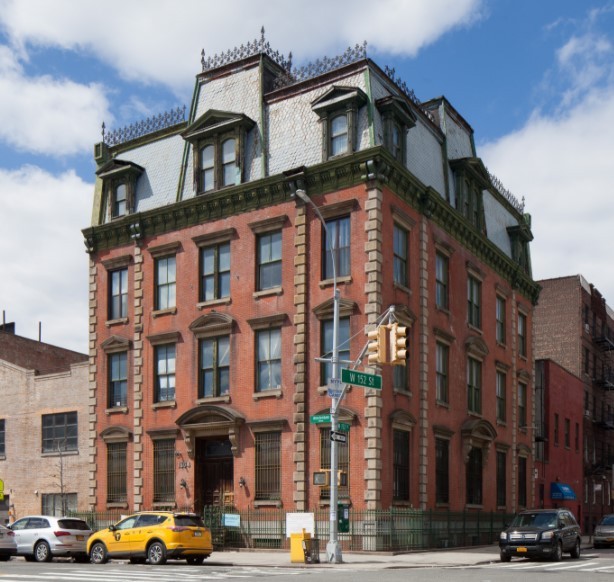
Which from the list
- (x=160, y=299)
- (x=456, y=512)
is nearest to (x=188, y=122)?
(x=160, y=299)

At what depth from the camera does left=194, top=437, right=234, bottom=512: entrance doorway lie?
121ft

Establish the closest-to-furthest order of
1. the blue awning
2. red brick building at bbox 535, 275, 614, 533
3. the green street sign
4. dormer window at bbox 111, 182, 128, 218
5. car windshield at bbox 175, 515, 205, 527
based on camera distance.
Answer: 1. the green street sign
2. car windshield at bbox 175, 515, 205, 527
3. dormer window at bbox 111, 182, 128, 218
4. the blue awning
5. red brick building at bbox 535, 275, 614, 533

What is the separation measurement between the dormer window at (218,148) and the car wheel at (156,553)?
50.6 ft

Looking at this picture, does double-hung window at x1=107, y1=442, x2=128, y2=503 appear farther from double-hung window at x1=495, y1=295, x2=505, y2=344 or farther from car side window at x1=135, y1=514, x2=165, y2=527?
double-hung window at x1=495, y1=295, x2=505, y2=344

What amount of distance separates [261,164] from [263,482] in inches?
486

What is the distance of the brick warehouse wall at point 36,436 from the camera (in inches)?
1804

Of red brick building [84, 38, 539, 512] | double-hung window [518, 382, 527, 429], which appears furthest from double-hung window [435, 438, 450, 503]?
double-hung window [518, 382, 527, 429]

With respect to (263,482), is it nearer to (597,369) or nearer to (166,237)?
(166,237)

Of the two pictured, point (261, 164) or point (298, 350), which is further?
point (261, 164)

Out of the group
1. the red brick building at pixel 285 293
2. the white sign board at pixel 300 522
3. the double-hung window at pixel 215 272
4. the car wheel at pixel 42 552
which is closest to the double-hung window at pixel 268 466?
the red brick building at pixel 285 293

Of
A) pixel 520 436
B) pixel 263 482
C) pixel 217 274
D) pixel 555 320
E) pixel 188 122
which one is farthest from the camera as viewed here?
pixel 555 320

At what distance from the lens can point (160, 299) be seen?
132 feet

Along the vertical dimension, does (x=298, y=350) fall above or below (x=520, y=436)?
above

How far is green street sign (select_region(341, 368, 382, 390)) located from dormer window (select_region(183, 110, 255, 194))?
13.0 m
